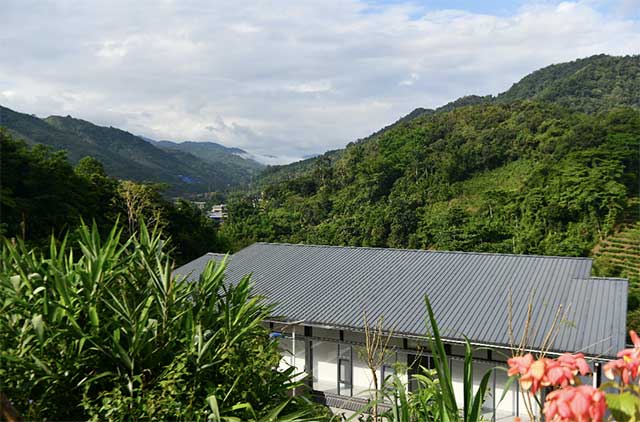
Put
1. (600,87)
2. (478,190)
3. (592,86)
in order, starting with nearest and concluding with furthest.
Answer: (478,190) < (600,87) < (592,86)

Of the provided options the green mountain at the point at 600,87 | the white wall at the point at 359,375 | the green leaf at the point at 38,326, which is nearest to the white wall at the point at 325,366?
the white wall at the point at 359,375

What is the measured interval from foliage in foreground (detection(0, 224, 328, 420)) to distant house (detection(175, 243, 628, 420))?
443cm

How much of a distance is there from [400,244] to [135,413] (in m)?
25.8

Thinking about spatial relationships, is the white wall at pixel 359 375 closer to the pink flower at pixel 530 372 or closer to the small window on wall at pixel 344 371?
the small window on wall at pixel 344 371

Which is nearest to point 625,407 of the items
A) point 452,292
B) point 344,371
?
point 344,371

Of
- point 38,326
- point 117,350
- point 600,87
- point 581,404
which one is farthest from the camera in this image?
point 600,87

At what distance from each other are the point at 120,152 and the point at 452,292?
8784 cm

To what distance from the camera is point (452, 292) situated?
371 inches

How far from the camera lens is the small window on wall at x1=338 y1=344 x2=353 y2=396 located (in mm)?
8883

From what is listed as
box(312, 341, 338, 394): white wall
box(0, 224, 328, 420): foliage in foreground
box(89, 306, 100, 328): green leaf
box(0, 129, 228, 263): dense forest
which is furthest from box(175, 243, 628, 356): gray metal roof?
box(0, 129, 228, 263): dense forest

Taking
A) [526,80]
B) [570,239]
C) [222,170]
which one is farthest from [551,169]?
[222,170]

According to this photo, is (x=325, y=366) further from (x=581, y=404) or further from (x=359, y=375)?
(x=581, y=404)

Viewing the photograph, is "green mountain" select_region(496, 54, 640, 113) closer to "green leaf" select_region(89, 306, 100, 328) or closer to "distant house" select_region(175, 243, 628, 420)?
"distant house" select_region(175, 243, 628, 420)

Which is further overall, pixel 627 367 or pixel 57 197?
pixel 57 197
